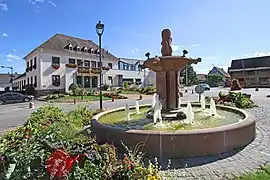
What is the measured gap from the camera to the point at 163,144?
5.51 metres

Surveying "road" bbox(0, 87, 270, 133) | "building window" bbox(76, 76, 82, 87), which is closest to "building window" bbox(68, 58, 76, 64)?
"building window" bbox(76, 76, 82, 87)

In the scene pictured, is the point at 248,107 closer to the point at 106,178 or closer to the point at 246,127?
the point at 246,127

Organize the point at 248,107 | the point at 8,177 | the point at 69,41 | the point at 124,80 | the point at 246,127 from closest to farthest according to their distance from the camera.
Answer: the point at 8,177 < the point at 246,127 < the point at 248,107 < the point at 69,41 < the point at 124,80

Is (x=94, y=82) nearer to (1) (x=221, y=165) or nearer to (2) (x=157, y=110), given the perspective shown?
(2) (x=157, y=110)

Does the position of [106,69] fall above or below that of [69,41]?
below

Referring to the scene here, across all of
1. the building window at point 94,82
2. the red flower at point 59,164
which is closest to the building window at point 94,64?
the building window at point 94,82

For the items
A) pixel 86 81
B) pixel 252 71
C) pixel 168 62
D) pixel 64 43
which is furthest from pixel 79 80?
pixel 252 71

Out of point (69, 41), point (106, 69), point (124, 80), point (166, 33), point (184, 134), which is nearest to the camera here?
point (184, 134)

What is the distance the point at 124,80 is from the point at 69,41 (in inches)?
589

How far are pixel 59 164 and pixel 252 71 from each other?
7565 cm

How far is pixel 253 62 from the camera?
7056cm

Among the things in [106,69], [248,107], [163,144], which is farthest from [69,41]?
[163,144]

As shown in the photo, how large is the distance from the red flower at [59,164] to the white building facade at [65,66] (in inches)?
1381

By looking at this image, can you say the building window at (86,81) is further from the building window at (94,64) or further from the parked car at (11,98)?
the parked car at (11,98)
